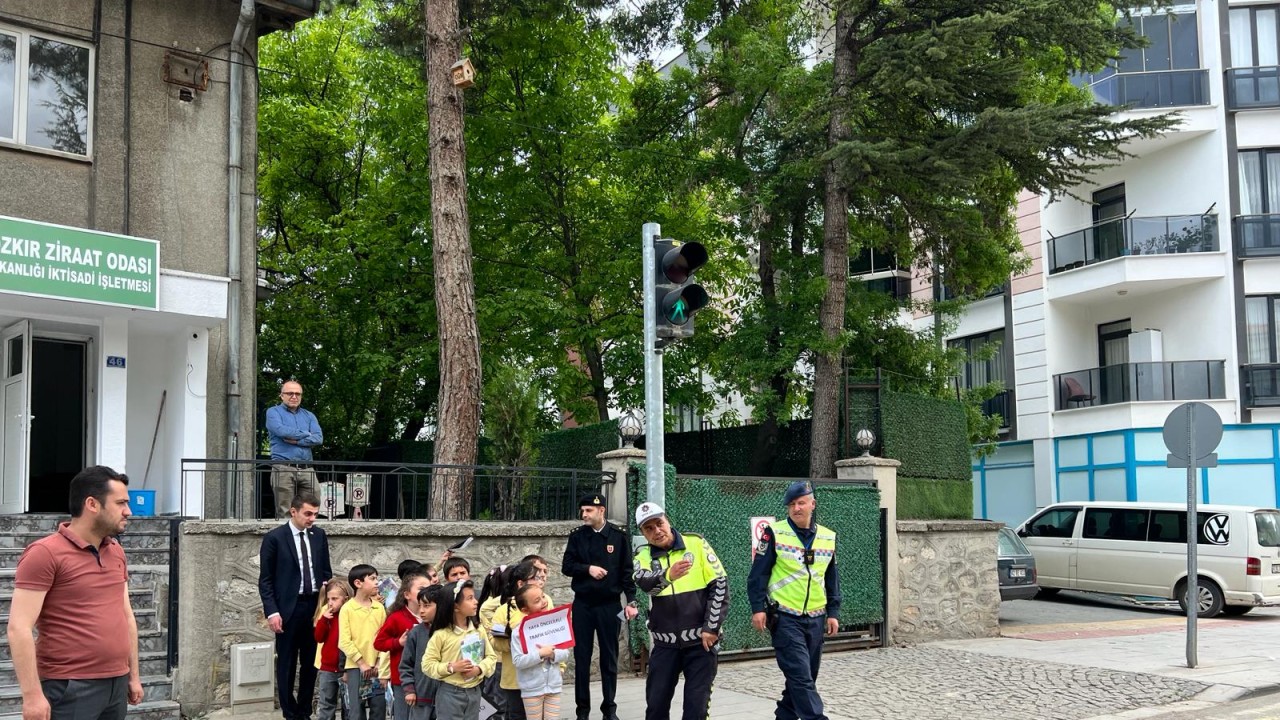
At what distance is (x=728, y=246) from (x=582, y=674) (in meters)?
12.5

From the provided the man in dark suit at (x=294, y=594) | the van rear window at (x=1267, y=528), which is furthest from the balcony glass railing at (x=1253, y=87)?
the man in dark suit at (x=294, y=594)

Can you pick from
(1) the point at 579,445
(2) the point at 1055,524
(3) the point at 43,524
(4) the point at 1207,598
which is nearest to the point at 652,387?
(3) the point at 43,524

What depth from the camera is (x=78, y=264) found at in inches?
512

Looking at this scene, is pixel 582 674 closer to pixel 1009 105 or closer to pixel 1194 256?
pixel 1009 105

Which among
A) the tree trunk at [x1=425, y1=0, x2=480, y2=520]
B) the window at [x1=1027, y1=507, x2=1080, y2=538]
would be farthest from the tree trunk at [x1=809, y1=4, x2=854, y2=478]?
the window at [x1=1027, y1=507, x2=1080, y2=538]

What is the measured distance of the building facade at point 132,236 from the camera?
45.1 ft

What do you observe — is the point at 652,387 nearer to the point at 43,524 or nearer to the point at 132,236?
the point at 43,524

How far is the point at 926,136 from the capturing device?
1620 centimetres

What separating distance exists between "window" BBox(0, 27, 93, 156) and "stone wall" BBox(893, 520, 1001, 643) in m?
11.4

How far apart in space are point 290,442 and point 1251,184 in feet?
76.7

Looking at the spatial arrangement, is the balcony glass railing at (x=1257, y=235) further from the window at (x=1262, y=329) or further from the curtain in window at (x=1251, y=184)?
the window at (x=1262, y=329)

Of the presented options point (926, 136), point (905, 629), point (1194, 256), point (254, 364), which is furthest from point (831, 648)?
point (1194, 256)

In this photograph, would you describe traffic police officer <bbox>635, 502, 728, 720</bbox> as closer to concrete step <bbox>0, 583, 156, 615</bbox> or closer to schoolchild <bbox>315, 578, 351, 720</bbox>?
schoolchild <bbox>315, 578, 351, 720</bbox>

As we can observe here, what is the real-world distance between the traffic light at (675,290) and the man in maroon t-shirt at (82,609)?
4254mm
